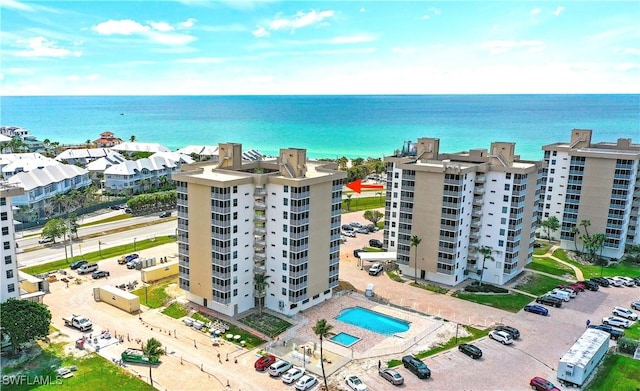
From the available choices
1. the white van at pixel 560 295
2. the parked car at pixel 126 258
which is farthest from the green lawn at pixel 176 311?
the white van at pixel 560 295

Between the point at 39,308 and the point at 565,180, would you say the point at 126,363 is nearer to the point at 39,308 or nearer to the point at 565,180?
the point at 39,308

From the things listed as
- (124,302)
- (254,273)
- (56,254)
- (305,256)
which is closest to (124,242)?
(56,254)

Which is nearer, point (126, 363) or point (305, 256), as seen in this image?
point (126, 363)

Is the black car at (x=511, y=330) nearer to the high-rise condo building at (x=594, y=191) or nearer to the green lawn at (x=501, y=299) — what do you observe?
the green lawn at (x=501, y=299)

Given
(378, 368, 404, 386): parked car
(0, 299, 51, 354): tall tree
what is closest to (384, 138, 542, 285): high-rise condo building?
(378, 368, 404, 386): parked car

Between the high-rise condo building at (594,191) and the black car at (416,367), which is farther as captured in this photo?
the high-rise condo building at (594,191)

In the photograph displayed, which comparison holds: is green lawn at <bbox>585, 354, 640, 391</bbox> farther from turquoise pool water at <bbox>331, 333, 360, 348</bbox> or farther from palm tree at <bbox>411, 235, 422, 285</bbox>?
palm tree at <bbox>411, 235, 422, 285</bbox>

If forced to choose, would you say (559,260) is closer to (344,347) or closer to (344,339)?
(344,339)
